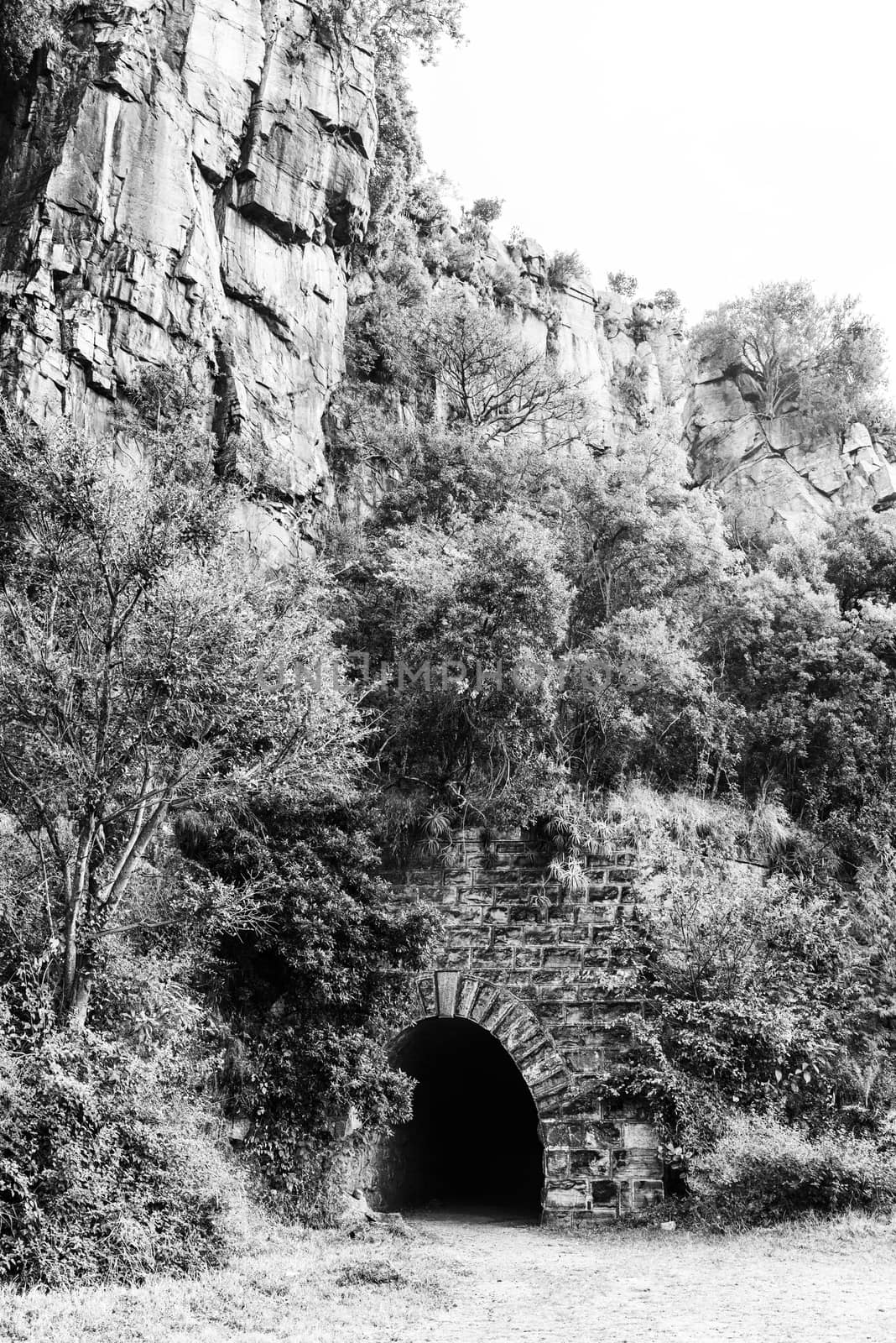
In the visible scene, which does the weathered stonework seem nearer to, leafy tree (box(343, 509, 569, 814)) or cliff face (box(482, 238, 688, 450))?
leafy tree (box(343, 509, 569, 814))

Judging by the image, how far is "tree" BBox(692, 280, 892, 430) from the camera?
31672 millimetres

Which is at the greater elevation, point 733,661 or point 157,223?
point 157,223

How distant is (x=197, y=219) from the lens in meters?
20.1

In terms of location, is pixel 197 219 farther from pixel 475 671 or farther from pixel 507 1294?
pixel 507 1294

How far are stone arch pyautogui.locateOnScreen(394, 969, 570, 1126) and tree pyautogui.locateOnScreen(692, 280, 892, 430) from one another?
78.1 ft

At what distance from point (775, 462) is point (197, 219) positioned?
1934 cm

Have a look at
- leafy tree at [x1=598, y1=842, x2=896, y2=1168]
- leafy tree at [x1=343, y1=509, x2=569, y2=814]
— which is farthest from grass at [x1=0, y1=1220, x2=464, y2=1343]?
leafy tree at [x1=343, y1=509, x2=569, y2=814]

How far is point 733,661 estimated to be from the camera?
62.8 feet

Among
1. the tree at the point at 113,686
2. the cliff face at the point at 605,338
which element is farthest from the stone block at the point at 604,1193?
the cliff face at the point at 605,338

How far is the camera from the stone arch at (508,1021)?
1386 cm

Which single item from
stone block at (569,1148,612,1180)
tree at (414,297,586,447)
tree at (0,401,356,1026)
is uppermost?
tree at (414,297,586,447)

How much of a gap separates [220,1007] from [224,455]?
10664mm

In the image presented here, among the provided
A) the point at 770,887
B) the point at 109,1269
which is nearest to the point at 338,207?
the point at 770,887

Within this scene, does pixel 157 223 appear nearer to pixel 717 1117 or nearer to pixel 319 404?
pixel 319 404
